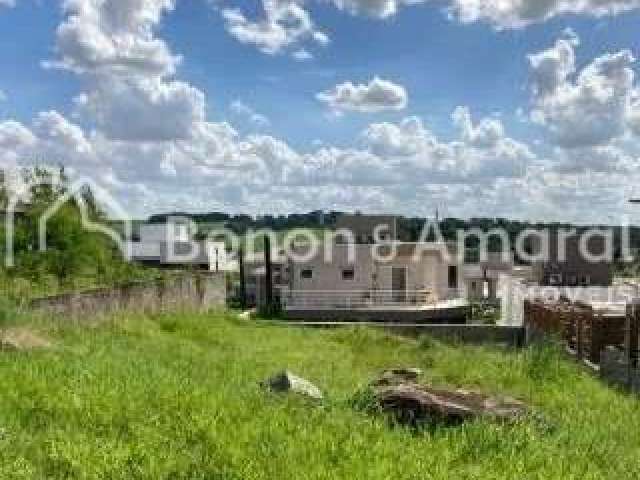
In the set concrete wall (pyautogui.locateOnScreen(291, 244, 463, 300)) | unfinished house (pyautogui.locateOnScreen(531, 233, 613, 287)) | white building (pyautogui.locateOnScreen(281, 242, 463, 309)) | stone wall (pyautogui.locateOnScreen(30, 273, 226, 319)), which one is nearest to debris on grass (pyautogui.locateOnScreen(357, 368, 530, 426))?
stone wall (pyautogui.locateOnScreen(30, 273, 226, 319))

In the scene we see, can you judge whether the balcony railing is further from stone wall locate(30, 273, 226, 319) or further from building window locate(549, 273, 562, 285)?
building window locate(549, 273, 562, 285)

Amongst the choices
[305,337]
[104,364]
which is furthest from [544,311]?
[104,364]

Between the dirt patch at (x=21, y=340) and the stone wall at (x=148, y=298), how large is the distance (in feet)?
12.8

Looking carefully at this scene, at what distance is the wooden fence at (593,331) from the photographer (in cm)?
2128

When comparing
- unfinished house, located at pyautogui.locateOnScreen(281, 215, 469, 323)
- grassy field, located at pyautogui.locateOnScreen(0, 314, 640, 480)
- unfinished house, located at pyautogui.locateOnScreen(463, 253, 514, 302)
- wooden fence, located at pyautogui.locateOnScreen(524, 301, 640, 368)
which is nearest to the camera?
grassy field, located at pyautogui.locateOnScreen(0, 314, 640, 480)

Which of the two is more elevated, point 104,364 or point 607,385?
point 104,364

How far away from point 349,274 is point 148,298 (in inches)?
936

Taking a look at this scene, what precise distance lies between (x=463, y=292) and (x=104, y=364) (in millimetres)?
42175

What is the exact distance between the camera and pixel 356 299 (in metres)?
48.1

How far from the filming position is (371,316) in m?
46.8

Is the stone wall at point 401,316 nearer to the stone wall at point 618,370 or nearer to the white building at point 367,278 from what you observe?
the white building at point 367,278

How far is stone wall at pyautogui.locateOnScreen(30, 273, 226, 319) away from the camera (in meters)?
19.8

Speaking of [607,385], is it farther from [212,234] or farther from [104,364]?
[212,234]

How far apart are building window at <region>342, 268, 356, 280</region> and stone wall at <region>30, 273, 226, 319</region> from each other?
12.3 m
